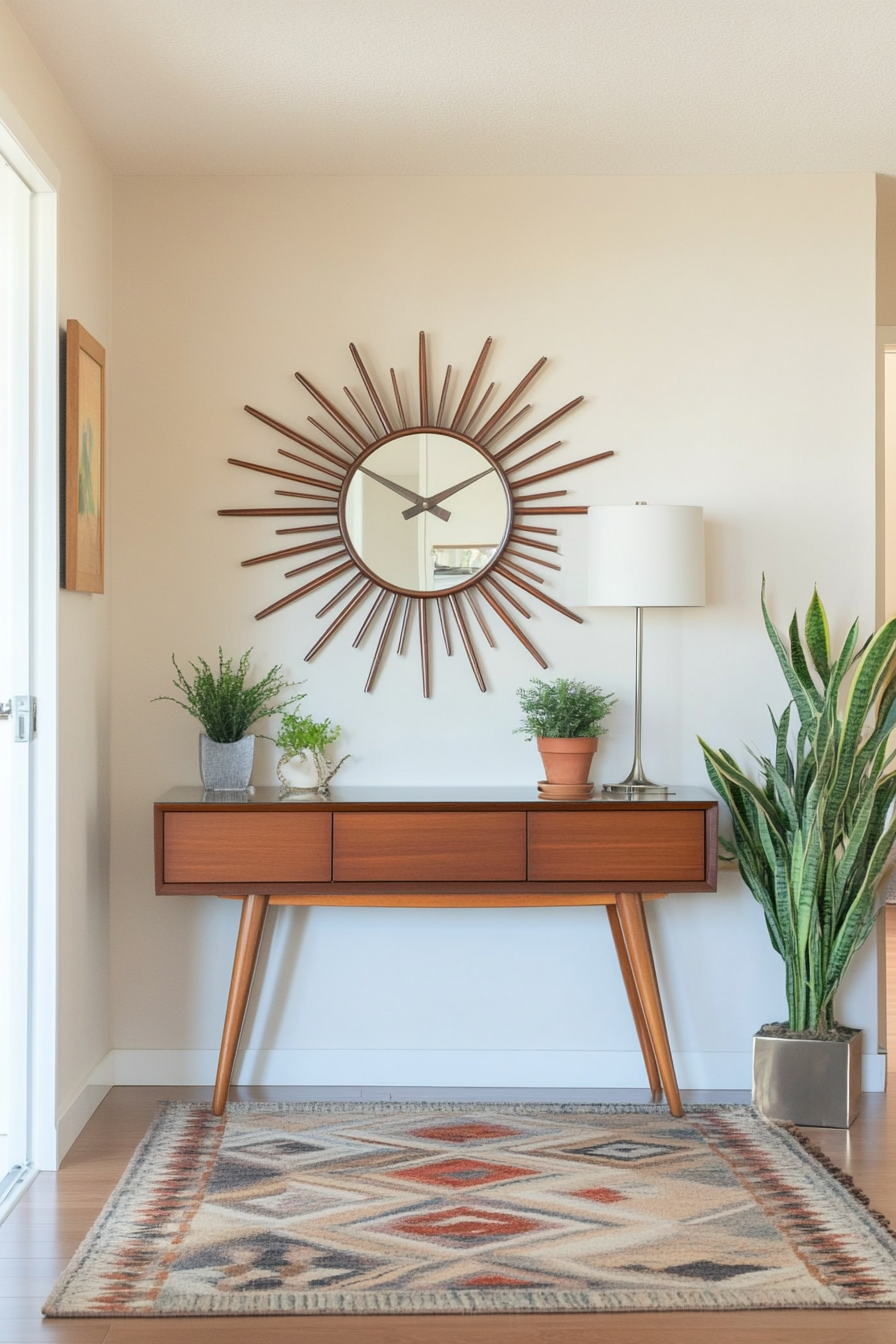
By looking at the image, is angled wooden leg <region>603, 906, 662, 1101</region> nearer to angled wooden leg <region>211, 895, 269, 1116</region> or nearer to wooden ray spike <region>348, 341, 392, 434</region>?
angled wooden leg <region>211, 895, 269, 1116</region>

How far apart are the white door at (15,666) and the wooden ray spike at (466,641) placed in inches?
47.1

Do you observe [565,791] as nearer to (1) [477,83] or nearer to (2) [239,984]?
(2) [239,984]

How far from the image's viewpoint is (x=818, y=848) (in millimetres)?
3250

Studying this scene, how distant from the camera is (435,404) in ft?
12.0

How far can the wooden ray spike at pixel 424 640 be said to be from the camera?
363 cm

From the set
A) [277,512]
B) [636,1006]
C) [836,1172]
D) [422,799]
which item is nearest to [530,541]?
[277,512]

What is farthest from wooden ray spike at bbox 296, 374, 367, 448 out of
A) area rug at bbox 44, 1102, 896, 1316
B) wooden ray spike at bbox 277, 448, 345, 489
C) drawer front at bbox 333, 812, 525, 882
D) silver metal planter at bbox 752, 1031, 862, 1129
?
silver metal planter at bbox 752, 1031, 862, 1129

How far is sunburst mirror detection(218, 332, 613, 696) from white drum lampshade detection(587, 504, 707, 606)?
291 mm

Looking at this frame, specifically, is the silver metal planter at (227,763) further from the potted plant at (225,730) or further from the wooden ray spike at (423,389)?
the wooden ray spike at (423,389)

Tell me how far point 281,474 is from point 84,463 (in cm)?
61

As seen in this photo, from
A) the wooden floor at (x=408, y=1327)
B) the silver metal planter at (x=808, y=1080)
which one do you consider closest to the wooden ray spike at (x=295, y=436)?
the silver metal planter at (x=808, y=1080)

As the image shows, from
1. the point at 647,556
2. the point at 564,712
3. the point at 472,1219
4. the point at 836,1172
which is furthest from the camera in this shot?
the point at 564,712

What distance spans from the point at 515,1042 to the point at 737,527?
5.14ft

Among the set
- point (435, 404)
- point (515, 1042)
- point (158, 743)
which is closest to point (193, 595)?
point (158, 743)
